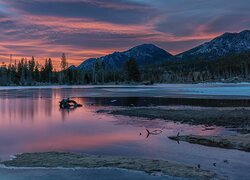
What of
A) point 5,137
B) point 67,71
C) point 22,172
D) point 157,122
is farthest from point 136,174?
point 67,71

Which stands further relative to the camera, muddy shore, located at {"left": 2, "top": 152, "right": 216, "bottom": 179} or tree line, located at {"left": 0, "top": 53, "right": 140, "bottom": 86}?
tree line, located at {"left": 0, "top": 53, "right": 140, "bottom": 86}

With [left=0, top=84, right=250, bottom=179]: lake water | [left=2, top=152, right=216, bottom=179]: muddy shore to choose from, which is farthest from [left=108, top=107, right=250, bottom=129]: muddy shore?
[left=2, top=152, right=216, bottom=179]: muddy shore

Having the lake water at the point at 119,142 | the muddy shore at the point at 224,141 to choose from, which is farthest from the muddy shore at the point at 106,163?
the muddy shore at the point at 224,141

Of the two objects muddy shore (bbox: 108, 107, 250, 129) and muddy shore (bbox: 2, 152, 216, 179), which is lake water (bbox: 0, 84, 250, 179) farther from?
muddy shore (bbox: 108, 107, 250, 129)

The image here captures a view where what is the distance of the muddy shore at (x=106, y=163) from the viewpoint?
11.1m

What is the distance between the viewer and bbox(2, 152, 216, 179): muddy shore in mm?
11055

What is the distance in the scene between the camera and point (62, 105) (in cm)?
3762

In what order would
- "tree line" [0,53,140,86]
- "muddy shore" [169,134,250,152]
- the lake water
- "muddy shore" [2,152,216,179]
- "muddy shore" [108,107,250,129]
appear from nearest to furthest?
"muddy shore" [2,152,216,179] → the lake water → "muddy shore" [169,134,250,152] → "muddy shore" [108,107,250,129] → "tree line" [0,53,140,86]

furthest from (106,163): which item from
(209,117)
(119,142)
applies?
(209,117)

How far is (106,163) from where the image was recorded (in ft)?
40.1

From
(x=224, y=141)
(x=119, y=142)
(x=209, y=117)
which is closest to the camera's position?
(x=224, y=141)

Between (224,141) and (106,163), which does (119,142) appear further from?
(224,141)

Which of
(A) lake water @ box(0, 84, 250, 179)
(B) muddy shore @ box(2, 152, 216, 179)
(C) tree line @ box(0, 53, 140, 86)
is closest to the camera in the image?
(B) muddy shore @ box(2, 152, 216, 179)

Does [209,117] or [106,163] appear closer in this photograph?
[106,163]
